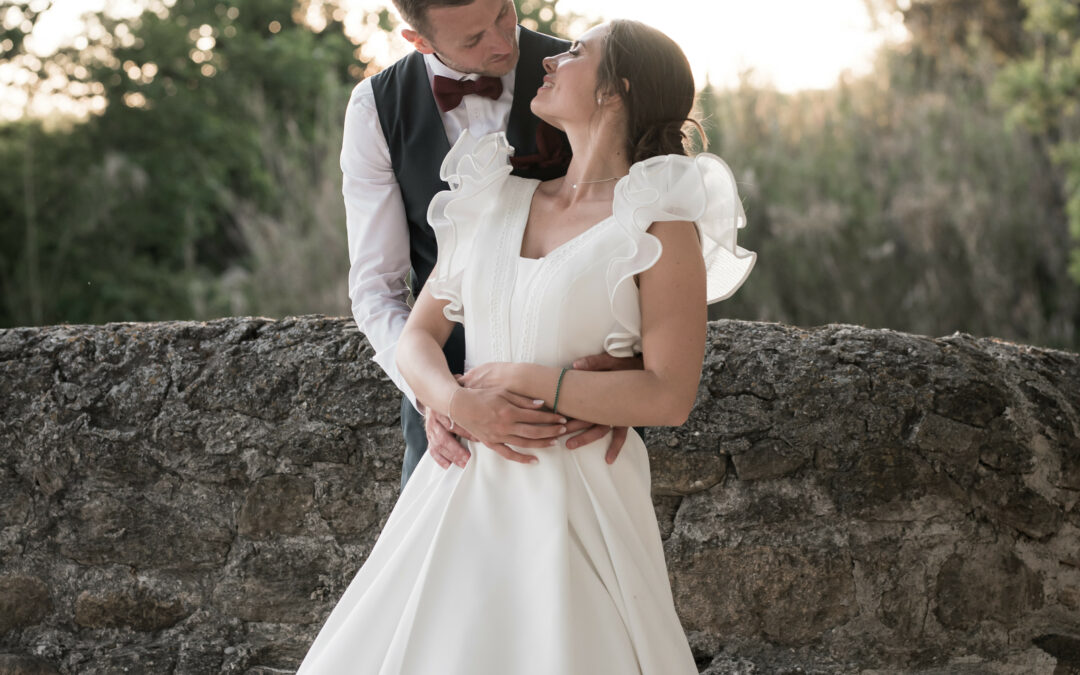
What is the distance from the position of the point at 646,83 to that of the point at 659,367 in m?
0.54

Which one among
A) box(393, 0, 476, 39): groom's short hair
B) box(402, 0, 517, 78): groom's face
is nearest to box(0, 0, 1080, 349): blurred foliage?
box(402, 0, 517, 78): groom's face

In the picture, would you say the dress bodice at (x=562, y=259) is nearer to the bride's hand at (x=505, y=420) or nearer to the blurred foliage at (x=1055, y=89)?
the bride's hand at (x=505, y=420)

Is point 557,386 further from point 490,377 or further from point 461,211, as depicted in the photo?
point 461,211

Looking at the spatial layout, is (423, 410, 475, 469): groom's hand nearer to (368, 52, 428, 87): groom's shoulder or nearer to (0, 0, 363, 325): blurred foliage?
(368, 52, 428, 87): groom's shoulder

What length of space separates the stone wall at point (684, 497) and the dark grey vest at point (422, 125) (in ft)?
1.62

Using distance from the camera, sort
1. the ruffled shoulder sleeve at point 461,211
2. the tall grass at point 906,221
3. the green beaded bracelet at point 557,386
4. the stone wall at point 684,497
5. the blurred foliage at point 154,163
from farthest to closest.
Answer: the blurred foliage at point 154,163
the tall grass at point 906,221
the stone wall at point 684,497
the ruffled shoulder sleeve at point 461,211
the green beaded bracelet at point 557,386

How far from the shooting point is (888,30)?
10.7m

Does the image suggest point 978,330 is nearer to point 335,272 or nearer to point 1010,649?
point 335,272

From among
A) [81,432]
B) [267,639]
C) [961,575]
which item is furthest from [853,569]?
[81,432]

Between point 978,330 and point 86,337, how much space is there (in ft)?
22.9

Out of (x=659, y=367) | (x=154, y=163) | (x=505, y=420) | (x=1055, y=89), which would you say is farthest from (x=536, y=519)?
(x=154, y=163)

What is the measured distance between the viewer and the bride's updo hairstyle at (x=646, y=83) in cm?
193

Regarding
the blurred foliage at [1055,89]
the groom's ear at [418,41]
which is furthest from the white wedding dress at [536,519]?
the blurred foliage at [1055,89]

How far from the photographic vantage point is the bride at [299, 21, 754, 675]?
68.2 inches
